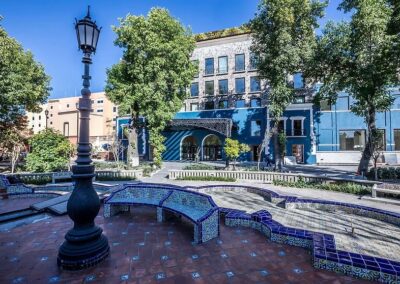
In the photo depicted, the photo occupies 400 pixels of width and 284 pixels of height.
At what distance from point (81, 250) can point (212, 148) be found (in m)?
27.9

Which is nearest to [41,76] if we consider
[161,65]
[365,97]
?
[161,65]

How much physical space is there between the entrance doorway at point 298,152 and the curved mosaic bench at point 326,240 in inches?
818

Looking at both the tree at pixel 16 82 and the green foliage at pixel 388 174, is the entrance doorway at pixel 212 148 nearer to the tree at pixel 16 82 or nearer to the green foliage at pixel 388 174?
the green foliage at pixel 388 174

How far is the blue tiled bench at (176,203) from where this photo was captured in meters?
5.99

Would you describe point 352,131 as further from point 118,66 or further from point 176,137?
point 118,66

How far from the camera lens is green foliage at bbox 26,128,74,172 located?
611 inches

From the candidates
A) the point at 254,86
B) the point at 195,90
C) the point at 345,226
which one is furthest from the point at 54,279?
the point at 195,90

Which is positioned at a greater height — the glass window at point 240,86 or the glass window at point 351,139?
the glass window at point 240,86

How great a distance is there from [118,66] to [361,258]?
72.1 feet

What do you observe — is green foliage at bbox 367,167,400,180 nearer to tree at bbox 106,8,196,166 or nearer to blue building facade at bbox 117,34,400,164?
blue building facade at bbox 117,34,400,164

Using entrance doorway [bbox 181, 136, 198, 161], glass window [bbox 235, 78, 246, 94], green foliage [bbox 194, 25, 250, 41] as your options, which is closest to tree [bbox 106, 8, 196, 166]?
glass window [bbox 235, 78, 246, 94]

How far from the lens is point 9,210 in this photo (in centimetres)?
867

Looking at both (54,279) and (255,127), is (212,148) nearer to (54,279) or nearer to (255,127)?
(255,127)

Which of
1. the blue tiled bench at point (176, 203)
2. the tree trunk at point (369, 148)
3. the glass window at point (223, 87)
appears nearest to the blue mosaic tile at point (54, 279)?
the blue tiled bench at point (176, 203)
